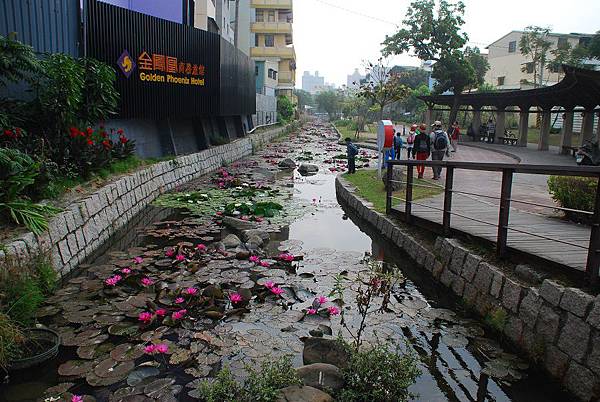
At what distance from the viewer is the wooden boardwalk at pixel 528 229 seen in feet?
18.9

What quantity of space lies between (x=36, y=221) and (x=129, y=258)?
195 cm

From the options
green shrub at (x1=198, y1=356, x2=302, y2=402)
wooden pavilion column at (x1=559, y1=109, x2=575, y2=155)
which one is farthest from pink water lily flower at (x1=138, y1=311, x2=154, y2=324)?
wooden pavilion column at (x1=559, y1=109, x2=575, y2=155)

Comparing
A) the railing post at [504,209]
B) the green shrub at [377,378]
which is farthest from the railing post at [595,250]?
the green shrub at [377,378]

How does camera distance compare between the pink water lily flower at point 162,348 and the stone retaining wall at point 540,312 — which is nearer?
the stone retaining wall at point 540,312

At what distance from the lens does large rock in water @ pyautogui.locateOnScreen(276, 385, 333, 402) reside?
4023 millimetres

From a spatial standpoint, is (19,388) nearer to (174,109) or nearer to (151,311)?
Result: (151,311)

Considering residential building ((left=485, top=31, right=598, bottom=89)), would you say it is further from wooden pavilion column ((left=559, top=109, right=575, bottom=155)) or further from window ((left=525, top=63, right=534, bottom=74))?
wooden pavilion column ((left=559, top=109, right=575, bottom=155))

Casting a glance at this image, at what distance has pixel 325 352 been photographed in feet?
16.4

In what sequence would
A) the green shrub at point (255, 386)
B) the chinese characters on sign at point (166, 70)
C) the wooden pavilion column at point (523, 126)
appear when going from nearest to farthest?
the green shrub at point (255, 386)
the chinese characters on sign at point (166, 70)
the wooden pavilion column at point (523, 126)

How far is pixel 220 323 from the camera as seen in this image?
6070 millimetres

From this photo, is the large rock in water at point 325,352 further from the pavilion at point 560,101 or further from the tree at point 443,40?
the tree at point 443,40

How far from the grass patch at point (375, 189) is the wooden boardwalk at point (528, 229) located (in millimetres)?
1474

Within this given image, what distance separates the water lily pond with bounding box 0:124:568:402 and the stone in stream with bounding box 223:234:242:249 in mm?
31

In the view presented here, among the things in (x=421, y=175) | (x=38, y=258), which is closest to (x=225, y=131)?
(x=421, y=175)
